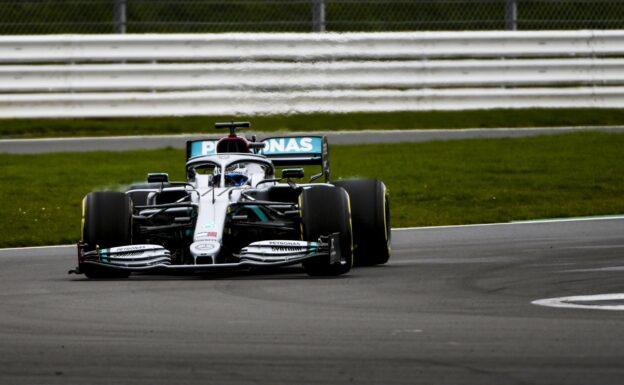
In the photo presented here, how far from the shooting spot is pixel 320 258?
1056 centimetres

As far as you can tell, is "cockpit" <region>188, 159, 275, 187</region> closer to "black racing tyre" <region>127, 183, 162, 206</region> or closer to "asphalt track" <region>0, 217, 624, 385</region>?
"black racing tyre" <region>127, 183, 162, 206</region>

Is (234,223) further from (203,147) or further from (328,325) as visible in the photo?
(328,325)

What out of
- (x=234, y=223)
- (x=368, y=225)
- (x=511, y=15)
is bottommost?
(x=368, y=225)

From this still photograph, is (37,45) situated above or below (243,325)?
above

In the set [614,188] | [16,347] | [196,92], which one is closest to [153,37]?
[196,92]

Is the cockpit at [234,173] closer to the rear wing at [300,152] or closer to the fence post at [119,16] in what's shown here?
the rear wing at [300,152]

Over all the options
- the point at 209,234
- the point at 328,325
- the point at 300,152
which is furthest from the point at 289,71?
the point at 328,325

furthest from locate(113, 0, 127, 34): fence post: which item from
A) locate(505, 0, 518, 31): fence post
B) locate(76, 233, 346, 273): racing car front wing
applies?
locate(76, 233, 346, 273): racing car front wing

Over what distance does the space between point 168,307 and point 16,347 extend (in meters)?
1.60

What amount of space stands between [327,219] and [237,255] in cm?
71

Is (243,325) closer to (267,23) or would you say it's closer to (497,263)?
(497,263)

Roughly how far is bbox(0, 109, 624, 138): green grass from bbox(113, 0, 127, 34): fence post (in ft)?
4.30

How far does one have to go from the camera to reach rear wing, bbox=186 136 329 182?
13.2m

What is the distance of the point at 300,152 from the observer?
13.2m
